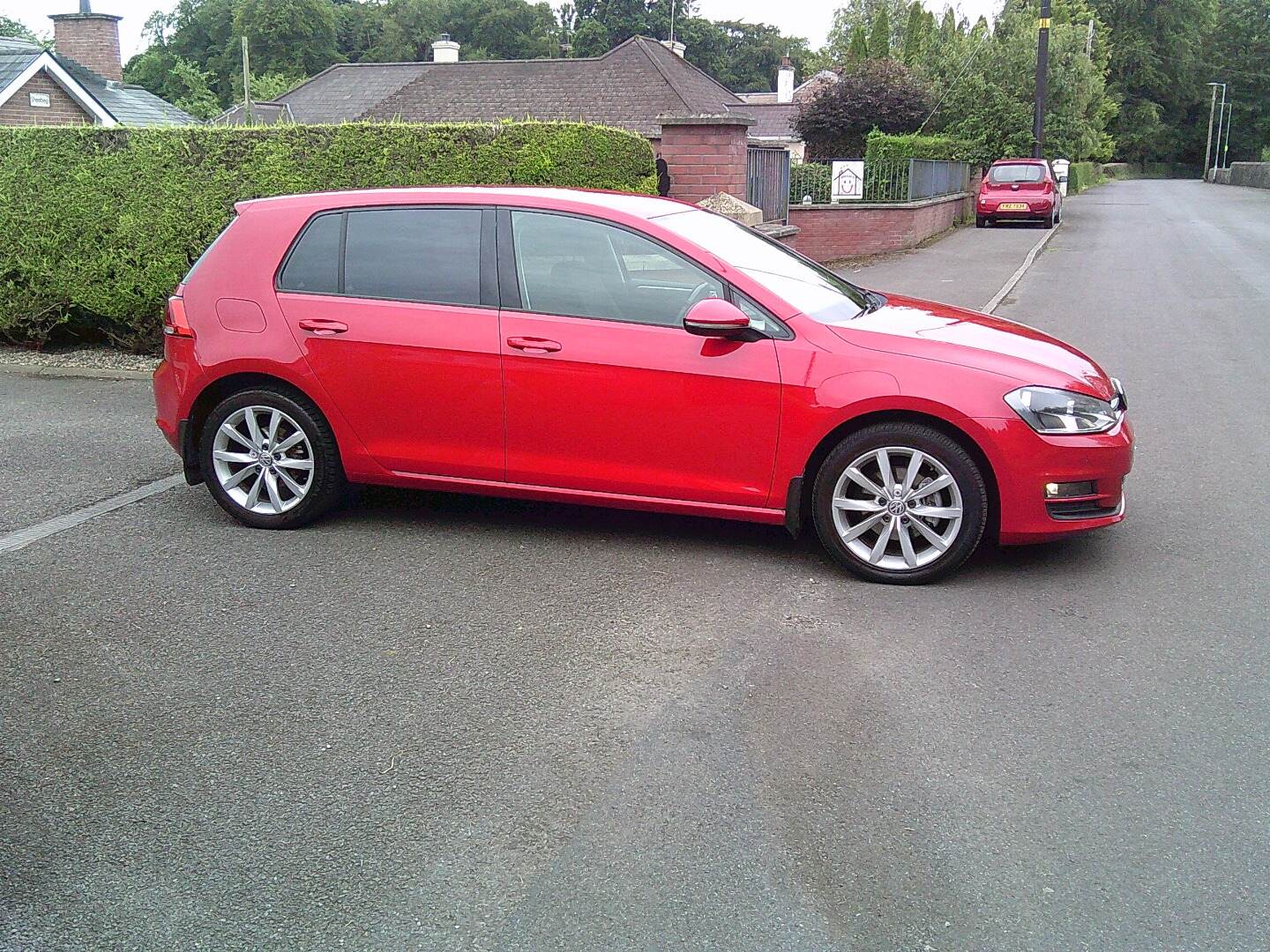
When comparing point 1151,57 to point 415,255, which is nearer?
point 415,255

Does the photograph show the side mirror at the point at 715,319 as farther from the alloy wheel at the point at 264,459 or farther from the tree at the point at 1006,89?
the tree at the point at 1006,89

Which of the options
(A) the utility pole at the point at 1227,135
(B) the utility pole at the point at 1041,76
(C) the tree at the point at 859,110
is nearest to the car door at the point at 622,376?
(C) the tree at the point at 859,110

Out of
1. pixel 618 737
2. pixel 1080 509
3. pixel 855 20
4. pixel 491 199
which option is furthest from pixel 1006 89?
pixel 855 20

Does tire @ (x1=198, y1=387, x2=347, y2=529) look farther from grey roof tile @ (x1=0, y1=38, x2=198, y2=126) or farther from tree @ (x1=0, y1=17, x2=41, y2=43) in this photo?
tree @ (x1=0, y1=17, x2=41, y2=43)

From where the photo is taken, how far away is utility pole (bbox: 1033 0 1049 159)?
36.4m

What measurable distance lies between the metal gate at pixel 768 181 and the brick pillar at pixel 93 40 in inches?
1041

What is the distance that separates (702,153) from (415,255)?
8903 millimetres

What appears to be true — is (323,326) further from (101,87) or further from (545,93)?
(545,93)

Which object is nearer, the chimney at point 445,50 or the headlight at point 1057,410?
the headlight at point 1057,410

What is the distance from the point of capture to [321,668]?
187 inches

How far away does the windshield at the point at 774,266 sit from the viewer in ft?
19.7

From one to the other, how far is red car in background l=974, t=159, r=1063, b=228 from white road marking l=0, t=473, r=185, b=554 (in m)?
27.9

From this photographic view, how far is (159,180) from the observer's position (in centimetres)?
1114

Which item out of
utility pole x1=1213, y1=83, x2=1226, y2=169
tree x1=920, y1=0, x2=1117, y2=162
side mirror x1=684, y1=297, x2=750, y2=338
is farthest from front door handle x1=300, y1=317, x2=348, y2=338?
utility pole x1=1213, y1=83, x2=1226, y2=169
